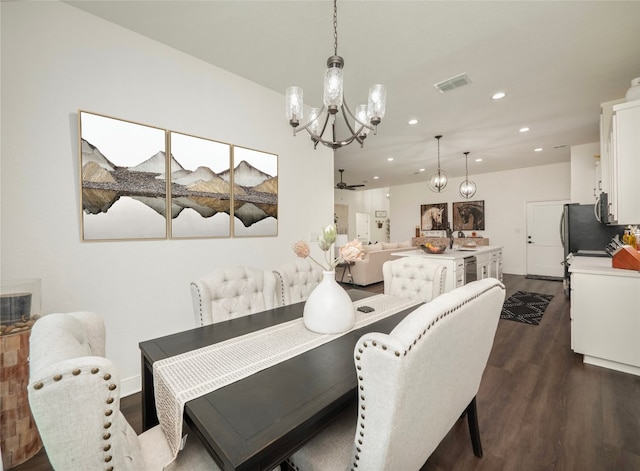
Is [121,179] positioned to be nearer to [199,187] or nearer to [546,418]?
[199,187]

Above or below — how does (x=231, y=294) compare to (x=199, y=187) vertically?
below

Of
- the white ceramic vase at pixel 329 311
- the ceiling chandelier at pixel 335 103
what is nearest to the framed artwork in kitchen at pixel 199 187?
the ceiling chandelier at pixel 335 103

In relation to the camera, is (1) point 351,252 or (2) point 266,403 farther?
(1) point 351,252

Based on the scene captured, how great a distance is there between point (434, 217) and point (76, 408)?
9038 mm

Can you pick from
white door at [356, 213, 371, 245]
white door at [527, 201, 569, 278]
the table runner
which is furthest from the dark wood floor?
white door at [356, 213, 371, 245]

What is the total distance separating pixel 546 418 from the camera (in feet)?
5.91

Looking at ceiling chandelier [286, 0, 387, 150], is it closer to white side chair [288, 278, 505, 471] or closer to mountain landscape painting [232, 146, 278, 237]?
mountain landscape painting [232, 146, 278, 237]

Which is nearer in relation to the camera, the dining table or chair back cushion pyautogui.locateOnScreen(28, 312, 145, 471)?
chair back cushion pyautogui.locateOnScreen(28, 312, 145, 471)

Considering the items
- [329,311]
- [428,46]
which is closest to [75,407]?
[329,311]

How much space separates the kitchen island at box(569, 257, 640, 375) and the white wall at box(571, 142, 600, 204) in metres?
3.35

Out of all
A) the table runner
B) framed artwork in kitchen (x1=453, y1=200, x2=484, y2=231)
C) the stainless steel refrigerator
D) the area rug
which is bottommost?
the area rug

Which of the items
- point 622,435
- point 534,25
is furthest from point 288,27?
point 622,435

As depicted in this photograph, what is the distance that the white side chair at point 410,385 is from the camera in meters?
0.72

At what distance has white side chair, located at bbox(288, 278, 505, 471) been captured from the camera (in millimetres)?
717
